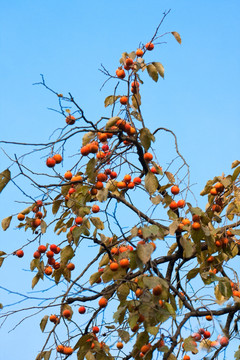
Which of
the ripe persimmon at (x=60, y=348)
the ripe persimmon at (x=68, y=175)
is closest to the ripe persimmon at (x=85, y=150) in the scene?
the ripe persimmon at (x=68, y=175)

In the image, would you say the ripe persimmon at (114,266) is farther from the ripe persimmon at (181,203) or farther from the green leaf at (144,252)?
the ripe persimmon at (181,203)

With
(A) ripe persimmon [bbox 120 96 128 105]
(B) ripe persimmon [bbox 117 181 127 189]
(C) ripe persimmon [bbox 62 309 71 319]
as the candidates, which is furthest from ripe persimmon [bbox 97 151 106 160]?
(C) ripe persimmon [bbox 62 309 71 319]

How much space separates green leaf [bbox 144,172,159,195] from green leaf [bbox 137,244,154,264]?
0.43 m

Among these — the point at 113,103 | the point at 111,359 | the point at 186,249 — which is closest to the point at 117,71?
the point at 113,103

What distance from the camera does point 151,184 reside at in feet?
9.78

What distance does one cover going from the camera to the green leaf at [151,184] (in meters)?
2.97

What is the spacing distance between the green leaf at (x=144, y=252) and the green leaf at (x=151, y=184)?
1.42 feet

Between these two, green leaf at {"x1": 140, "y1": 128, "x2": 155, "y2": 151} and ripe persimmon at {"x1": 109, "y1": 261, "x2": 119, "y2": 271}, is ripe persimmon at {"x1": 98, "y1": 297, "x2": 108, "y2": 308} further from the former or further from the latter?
green leaf at {"x1": 140, "y1": 128, "x2": 155, "y2": 151}

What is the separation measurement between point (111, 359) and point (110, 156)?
1.06m

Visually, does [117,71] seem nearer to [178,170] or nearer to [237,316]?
[178,170]

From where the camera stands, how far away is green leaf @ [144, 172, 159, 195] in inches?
117

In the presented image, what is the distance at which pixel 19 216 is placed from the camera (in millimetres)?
3270

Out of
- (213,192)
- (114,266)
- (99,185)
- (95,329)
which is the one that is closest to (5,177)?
(99,185)

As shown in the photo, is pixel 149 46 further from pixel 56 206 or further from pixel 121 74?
pixel 56 206
